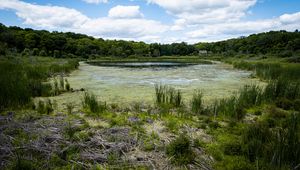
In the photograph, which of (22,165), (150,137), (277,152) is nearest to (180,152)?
(150,137)

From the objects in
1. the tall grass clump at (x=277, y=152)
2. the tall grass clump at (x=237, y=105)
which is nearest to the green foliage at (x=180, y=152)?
the tall grass clump at (x=277, y=152)

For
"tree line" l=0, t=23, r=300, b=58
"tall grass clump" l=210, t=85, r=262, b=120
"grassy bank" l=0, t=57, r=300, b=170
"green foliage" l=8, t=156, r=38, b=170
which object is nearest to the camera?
"green foliage" l=8, t=156, r=38, b=170

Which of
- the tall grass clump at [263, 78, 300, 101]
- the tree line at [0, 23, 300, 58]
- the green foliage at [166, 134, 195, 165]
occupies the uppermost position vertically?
the tree line at [0, 23, 300, 58]

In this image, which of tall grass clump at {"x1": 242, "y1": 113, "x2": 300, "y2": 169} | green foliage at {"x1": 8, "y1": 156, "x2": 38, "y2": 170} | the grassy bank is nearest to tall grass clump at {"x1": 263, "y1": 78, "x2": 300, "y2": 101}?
the grassy bank

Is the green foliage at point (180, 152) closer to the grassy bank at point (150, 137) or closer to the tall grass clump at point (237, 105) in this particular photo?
the grassy bank at point (150, 137)

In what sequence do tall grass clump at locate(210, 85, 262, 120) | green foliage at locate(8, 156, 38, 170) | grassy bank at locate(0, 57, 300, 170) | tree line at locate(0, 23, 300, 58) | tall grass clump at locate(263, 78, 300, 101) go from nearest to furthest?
green foliage at locate(8, 156, 38, 170)
grassy bank at locate(0, 57, 300, 170)
tall grass clump at locate(210, 85, 262, 120)
tall grass clump at locate(263, 78, 300, 101)
tree line at locate(0, 23, 300, 58)

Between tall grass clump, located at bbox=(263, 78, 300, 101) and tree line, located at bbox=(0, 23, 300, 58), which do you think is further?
tree line, located at bbox=(0, 23, 300, 58)

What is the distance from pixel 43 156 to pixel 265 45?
5181 centimetres

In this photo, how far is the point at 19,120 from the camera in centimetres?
446

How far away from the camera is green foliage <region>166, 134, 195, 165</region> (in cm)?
299

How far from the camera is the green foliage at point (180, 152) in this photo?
2986 mm

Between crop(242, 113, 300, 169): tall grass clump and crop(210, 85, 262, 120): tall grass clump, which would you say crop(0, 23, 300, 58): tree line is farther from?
crop(242, 113, 300, 169): tall grass clump

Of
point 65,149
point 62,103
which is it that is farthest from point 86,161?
point 62,103

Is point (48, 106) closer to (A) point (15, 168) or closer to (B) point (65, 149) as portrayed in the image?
(B) point (65, 149)
